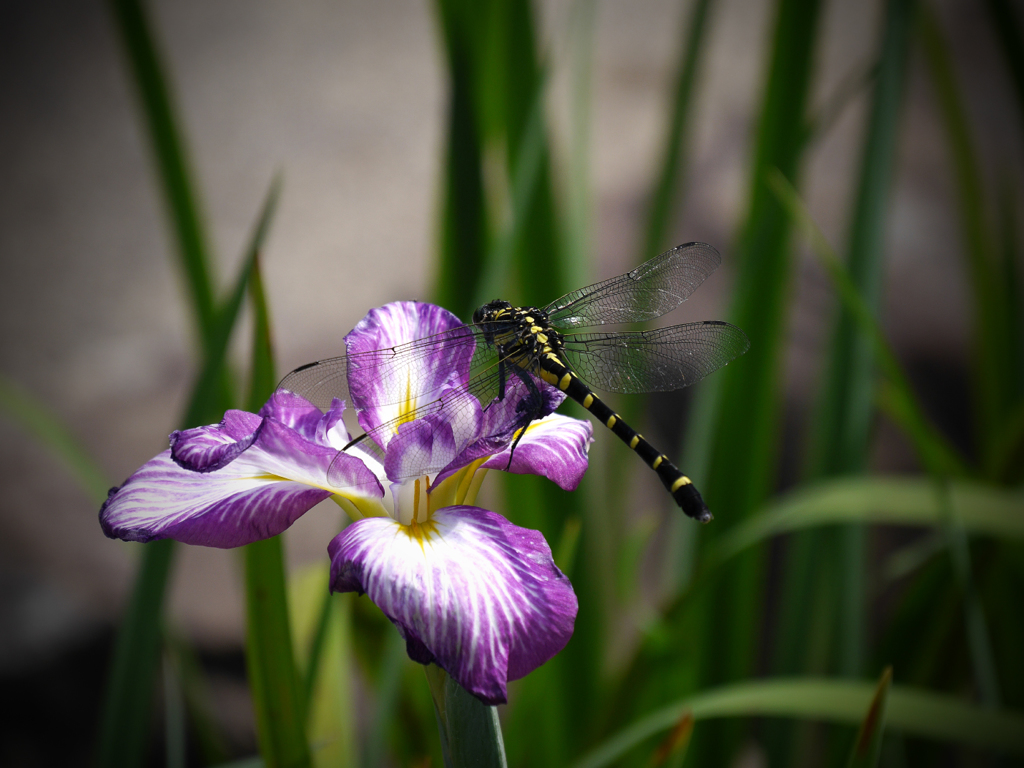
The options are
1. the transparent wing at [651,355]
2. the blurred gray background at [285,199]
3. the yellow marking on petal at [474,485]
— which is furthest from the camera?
the blurred gray background at [285,199]

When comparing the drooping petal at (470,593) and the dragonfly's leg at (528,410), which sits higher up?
the dragonfly's leg at (528,410)

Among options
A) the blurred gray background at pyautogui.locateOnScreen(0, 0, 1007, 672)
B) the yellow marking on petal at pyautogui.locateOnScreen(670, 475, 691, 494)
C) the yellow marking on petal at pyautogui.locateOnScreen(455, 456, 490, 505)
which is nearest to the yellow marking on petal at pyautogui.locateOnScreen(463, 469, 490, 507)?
the yellow marking on petal at pyautogui.locateOnScreen(455, 456, 490, 505)

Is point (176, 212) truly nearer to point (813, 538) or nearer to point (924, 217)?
point (813, 538)

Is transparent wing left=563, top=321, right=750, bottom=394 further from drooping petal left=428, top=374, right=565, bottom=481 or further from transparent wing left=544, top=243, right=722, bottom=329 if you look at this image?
drooping petal left=428, top=374, right=565, bottom=481

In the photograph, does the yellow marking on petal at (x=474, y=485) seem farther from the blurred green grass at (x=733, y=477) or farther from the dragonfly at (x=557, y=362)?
the blurred green grass at (x=733, y=477)

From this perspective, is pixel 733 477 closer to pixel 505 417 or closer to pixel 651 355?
pixel 651 355

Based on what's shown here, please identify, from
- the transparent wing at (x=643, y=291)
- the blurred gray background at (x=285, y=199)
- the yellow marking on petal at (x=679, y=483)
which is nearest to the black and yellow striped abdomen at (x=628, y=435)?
the yellow marking on petal at (x=679, y=483)

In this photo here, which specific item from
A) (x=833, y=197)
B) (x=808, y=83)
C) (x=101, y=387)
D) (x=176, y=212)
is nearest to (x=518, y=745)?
(x=176, y=212)
